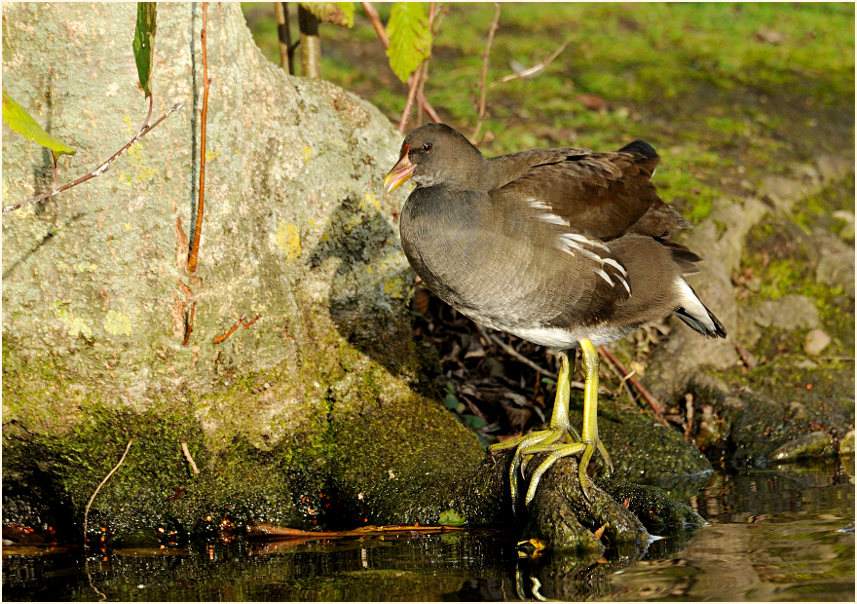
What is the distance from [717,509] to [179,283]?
96.1 inches

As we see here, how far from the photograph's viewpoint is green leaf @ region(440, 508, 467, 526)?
3.90m

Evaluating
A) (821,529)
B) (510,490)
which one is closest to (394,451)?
(510,490)

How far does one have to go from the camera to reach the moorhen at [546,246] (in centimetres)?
383

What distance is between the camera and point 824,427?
5.17 m

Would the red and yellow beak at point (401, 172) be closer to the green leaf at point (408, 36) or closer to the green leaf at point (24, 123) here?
the green leaf at point (408, 36)

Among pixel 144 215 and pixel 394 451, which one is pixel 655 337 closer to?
pixel 394 451

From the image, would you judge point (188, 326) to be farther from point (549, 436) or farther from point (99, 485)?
point (549, 436)

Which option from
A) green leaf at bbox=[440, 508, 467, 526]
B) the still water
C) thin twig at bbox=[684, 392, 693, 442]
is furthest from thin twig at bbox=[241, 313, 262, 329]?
thin twig at bbox=[684, 392, 693, 442]

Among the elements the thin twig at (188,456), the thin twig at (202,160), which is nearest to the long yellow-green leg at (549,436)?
the thin twig at (188,456)

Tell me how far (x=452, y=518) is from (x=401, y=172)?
1.45m

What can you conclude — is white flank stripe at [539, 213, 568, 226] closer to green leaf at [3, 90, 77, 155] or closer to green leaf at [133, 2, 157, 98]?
green leaf at [133, 2, 157, 98]

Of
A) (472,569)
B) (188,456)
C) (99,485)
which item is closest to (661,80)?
(188,456)

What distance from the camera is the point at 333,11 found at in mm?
4422

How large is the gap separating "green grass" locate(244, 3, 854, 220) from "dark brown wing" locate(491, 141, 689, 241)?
2.04 m
